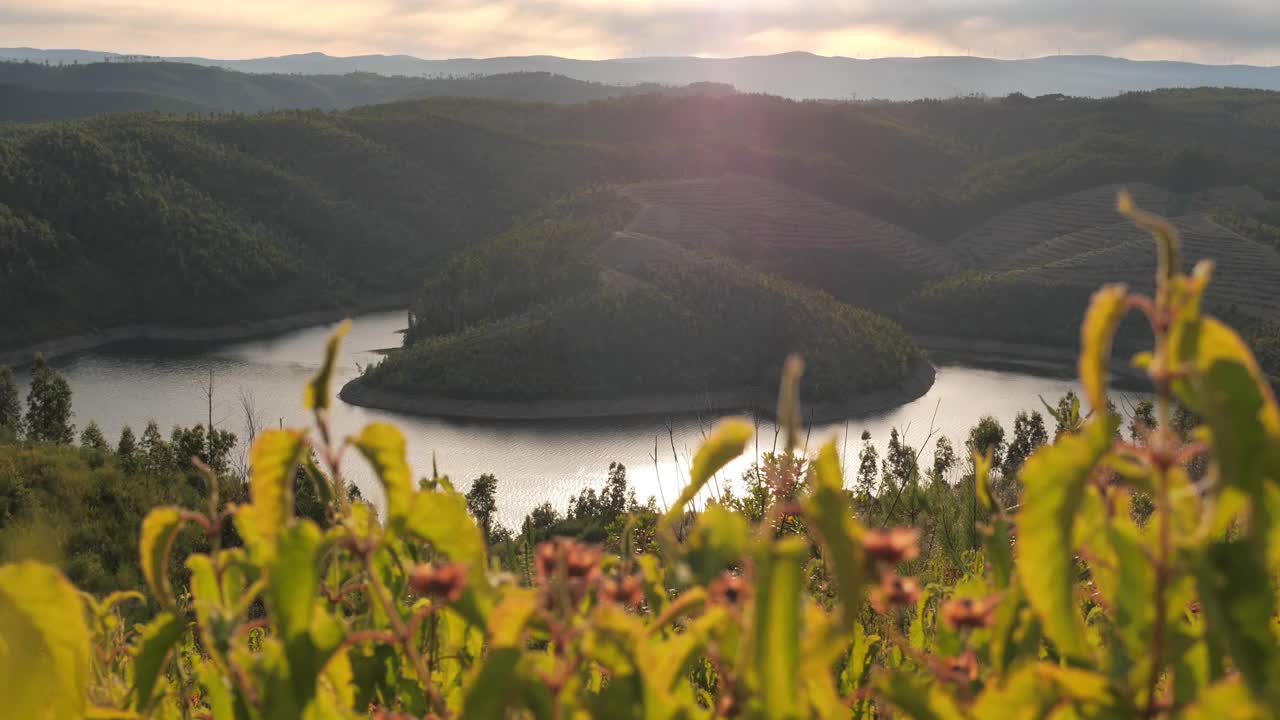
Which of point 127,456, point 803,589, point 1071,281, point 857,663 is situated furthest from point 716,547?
point 1071,281

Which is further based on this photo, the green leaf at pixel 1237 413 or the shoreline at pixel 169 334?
the shoreline at pixel 169 334

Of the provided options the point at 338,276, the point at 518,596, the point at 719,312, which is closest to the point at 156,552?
the point at 518,596

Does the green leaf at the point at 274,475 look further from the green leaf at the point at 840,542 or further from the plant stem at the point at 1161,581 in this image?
the plant stem at the point at 1161,581

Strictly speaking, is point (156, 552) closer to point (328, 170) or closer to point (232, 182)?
point (232, 182)

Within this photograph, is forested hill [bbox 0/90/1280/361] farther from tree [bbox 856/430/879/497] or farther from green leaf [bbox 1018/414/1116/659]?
green leaf [bbox 1018/414/1116/659]

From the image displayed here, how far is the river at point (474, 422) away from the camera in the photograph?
27125 mm

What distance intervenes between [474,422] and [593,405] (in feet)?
13.6

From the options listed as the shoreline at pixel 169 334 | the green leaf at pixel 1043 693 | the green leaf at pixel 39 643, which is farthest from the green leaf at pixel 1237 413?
the shoreline at pixel 169 334

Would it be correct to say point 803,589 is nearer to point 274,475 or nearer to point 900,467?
point 274,475

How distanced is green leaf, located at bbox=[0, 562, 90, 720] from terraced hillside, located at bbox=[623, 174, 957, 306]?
171ft

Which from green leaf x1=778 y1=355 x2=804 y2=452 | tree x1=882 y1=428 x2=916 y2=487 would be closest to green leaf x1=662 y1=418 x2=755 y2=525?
green leaf x1=778 y1=355 x2=804 y2=452

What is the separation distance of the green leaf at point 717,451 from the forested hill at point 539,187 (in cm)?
4764

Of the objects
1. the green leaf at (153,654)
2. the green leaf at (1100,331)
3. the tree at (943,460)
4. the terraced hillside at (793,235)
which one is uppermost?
the terraced hillside at (793,235)

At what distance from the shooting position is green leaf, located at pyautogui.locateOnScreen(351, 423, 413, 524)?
64 centimetres
